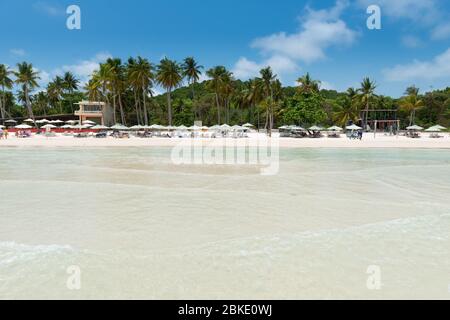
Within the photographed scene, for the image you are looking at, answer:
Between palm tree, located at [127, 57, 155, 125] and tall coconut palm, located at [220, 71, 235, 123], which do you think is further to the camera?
tall coconut palm, located at [220, 71, 235, 123]

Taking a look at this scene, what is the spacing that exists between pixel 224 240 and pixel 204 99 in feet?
229

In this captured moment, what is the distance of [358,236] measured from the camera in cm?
646

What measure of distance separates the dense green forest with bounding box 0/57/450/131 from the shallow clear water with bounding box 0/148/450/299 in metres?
40.0

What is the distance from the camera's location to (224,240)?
6.28m

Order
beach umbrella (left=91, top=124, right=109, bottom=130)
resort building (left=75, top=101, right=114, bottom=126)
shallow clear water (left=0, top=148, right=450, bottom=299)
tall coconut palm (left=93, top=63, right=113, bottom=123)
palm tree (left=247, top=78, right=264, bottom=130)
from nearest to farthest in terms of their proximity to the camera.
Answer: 1. shallow clear water (left=0, top=148, right=450, bottom=299)
2. beach umbrella (left=91, top=124, right=109, bottom=130)
3. tall coconut palm (left=93, top=63, right=113, bottom=123)
4. resort building (left=75, top=101, right=114, bottom=126)
5. palm tree (left=247, top=78, right=264, bottom=130)

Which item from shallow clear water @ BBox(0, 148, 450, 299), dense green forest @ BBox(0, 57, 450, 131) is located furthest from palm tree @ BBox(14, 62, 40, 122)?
shallow clear water @ BBox(0, 148, 450, 299)

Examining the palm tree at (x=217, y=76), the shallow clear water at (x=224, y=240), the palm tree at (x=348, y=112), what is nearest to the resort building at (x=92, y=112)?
the palm tree at (x=217, y=76)

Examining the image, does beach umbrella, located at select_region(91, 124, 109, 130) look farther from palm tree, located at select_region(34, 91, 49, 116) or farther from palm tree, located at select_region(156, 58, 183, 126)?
palm tree, located at select_region(34, 91, 49, 116)

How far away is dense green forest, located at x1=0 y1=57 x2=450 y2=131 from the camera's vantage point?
55.7 metres

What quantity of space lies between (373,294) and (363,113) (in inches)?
2619

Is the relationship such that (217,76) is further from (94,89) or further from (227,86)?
(94,89)

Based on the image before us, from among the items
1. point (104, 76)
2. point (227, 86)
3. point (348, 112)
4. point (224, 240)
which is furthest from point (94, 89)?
point (224, 240)

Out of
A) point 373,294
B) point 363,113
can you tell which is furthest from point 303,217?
point 363,113

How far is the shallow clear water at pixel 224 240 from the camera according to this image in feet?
14.9
